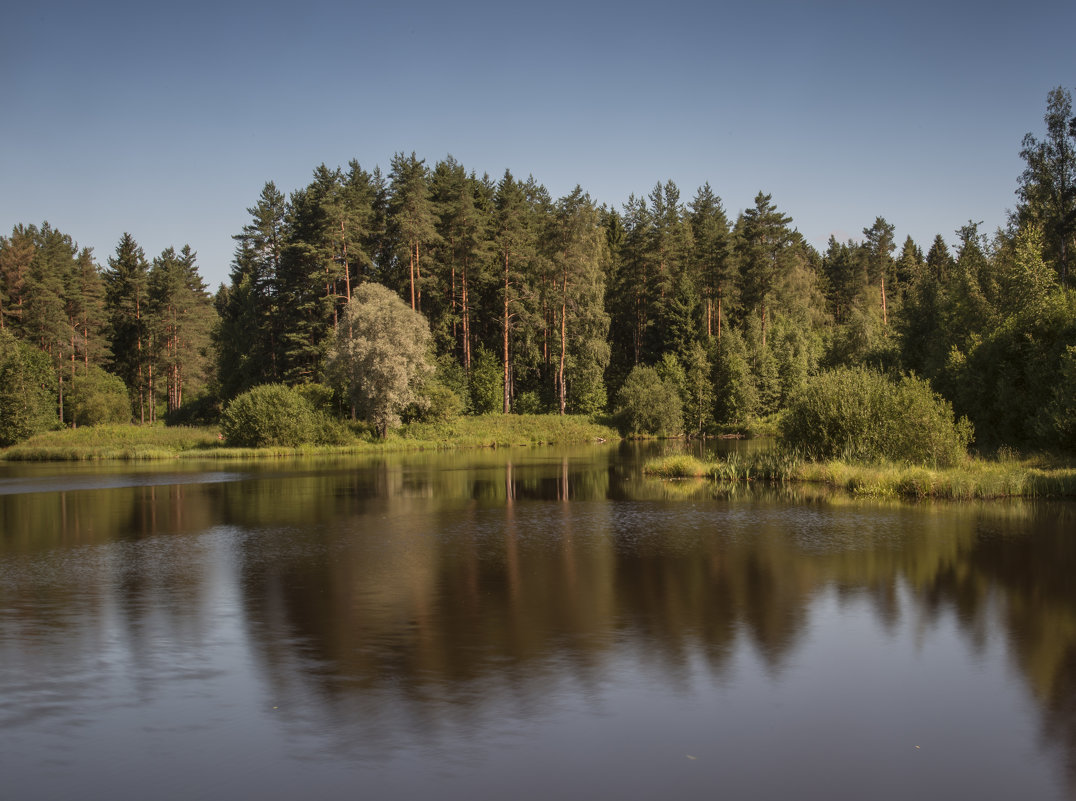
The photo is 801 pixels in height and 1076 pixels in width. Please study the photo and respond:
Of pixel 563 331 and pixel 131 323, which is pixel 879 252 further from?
pixel 131 323

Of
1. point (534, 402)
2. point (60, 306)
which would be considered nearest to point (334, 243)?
point (534, 402)

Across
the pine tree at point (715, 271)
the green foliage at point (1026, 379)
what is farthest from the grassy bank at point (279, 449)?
the green foliage at point (1026, 379)

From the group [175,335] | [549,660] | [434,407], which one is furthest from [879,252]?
[549,660]

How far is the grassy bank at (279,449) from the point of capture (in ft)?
179

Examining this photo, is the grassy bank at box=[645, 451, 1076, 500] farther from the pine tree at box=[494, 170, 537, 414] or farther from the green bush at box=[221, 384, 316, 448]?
the pine tree at box=[494, 170, 537, 414]

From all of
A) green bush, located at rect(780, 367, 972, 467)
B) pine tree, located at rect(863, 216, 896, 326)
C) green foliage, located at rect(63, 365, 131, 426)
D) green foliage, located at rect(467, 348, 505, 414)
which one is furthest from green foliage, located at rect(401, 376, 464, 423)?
pine tree, located at rect(863, 216, 896, 326)

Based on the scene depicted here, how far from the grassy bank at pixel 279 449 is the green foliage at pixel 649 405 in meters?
2.45

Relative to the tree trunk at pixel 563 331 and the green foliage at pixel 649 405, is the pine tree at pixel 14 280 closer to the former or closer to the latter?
the tree trunk at pixel 563 331

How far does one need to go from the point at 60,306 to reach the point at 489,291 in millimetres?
39078

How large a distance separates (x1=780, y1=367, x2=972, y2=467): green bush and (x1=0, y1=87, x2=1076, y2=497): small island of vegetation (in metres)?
2.57

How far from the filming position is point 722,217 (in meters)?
93.5

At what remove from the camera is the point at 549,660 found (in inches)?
441

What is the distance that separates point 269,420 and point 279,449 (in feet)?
7.55

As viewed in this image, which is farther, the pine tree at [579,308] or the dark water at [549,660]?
the pine tree at [579,308]
